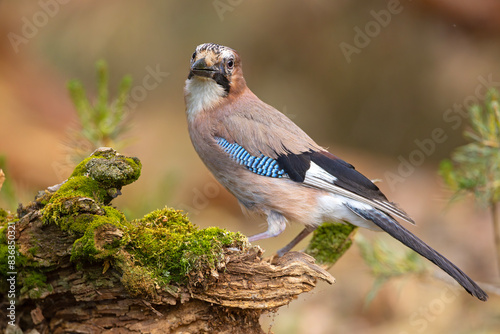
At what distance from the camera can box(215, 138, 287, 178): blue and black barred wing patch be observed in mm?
4309

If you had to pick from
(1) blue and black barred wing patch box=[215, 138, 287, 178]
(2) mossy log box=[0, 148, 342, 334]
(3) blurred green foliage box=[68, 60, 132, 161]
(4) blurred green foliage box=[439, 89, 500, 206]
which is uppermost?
(4) blurred green foliage box=[439, 89, 500, 206]

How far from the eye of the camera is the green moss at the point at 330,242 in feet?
14.3

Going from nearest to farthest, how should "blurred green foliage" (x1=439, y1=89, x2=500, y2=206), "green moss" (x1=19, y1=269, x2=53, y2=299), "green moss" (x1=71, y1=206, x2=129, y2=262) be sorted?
"green moss" (x1=71, y1=206, x2=129, y2=262)
"green moss" (x1=19, y1=269, x2=53, y2=299)
"blurred green foliage" (x1=439, y1=89, x2=500, y2=206)

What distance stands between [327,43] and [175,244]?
700cm

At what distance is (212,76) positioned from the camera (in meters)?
4.54
